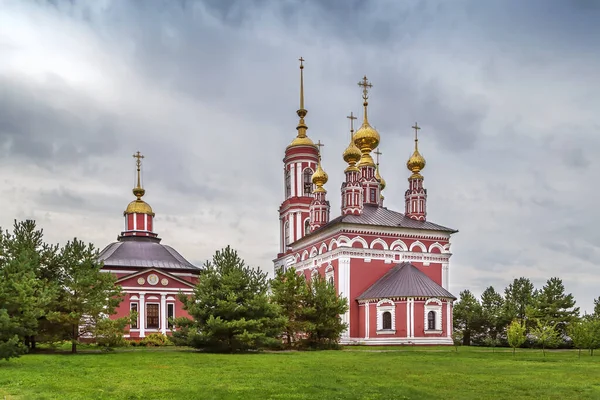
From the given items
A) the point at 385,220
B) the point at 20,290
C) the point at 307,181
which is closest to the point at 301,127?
the point at 307,181

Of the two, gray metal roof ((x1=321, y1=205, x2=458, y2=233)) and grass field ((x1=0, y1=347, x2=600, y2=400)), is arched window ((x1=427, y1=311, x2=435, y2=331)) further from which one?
grass field ((x1=0, y1=347, x2=600, y2=400))

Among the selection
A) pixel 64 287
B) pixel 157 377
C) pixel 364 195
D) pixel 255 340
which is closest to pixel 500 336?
pixel 364 195

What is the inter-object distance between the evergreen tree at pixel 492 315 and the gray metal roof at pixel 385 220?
6.96 meters

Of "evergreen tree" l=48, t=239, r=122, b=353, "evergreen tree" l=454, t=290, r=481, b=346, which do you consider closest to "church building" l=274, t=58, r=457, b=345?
"evergreen tree" l=454, t=290, r=481, b=346

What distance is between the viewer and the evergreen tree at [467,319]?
4759cm

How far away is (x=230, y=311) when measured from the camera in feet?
94.8

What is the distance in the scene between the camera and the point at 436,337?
40125 millimetres

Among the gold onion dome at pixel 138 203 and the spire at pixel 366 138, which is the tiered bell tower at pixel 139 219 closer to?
the gold onion dome at pixel 138 203

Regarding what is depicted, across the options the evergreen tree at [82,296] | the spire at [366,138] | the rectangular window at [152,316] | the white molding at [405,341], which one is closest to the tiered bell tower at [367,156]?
the spire at [366,138]

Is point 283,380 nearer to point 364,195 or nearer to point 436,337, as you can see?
point 436,337

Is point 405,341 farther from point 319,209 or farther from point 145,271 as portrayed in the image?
point 145,271

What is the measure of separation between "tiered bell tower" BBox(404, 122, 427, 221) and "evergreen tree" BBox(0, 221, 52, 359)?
29099 mm

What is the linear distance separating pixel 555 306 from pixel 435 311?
8466 millimetres

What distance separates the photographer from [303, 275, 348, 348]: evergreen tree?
33125mm
